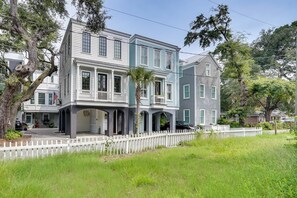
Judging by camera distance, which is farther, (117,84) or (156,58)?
(156,58)

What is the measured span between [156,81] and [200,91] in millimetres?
6757

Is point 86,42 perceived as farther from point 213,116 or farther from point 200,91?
point 213,116

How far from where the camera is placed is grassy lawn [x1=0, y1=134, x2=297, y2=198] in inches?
150

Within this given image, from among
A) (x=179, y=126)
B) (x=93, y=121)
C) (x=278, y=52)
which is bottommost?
(x=179, y=126)

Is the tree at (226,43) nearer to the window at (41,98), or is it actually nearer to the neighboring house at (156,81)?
the neighboring house at (156,81)

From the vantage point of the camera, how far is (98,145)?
859 centimetres

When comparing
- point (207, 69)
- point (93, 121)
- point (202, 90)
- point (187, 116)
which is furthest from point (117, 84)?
point (207, 69)

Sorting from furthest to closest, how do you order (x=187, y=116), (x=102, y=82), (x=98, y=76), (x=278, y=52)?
(x=278, y=52) → (x=187, y=116) → (x=102, y=82) → (x=98, y=76)

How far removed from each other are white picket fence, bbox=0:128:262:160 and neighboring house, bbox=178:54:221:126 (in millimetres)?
11661

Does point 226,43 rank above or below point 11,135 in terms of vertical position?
above

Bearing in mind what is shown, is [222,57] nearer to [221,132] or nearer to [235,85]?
[235,85]

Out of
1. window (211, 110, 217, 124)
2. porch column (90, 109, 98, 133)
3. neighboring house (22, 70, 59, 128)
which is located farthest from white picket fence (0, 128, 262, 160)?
neighboring house (22, 70, 59, 128)

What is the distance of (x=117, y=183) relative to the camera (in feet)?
16.0

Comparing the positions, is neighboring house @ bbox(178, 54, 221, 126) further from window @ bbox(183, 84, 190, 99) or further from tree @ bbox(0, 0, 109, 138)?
tree @ bbox(0, 0, 109, 138)
